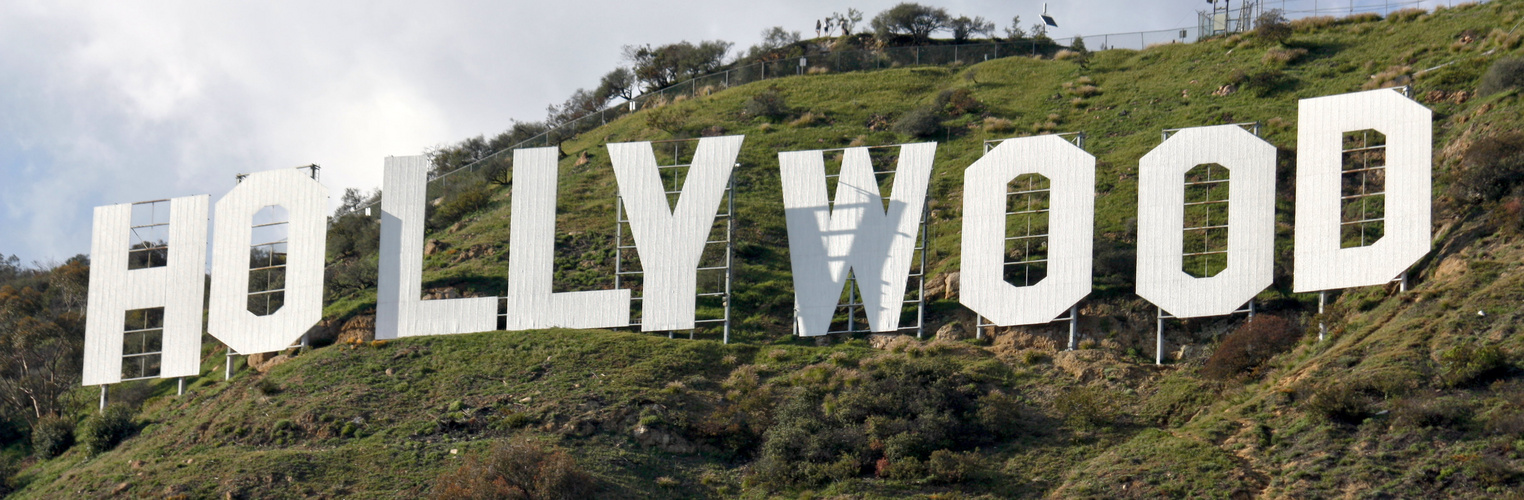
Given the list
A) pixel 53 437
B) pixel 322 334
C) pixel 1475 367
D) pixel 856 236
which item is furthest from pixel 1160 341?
pixel 53 437

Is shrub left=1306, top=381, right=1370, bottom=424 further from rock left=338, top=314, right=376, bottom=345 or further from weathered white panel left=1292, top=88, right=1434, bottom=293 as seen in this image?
rock left=338, top=314, right=376, bottom=345

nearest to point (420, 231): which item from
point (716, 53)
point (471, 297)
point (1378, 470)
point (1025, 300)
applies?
point (471, 297)

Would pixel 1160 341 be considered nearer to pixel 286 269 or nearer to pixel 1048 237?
pixel 1048 237

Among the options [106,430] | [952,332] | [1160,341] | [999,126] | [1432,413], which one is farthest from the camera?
[999,126]

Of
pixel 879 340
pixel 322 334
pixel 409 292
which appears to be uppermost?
pixel 409 292

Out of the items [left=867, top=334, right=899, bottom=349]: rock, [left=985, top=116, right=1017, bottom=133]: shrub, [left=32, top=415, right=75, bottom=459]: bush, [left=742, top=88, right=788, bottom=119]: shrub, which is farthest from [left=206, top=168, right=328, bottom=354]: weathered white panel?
[left=985, top=116, right=1017, bottom=133]: shrub

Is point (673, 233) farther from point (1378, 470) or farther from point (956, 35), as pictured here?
point (956, 35)

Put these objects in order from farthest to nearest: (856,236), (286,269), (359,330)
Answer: (359,330) → (286,269) → (856,236)
